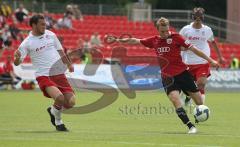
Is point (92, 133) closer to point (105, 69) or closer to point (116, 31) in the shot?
point (105, 69)

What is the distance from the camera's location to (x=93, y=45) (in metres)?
43.1

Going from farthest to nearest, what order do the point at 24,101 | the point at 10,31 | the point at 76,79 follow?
the point at 10,31 < the point at 76,79 < the point at 24,101

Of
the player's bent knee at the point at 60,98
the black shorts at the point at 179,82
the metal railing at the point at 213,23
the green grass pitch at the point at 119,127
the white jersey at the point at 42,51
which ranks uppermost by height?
the white jersey at the point at 42,51

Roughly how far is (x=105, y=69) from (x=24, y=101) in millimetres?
9518

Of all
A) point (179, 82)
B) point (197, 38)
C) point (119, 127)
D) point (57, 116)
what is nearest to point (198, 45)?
point (197, 38)

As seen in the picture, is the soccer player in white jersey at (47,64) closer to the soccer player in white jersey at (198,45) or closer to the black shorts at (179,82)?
the black shorts at (179,82)

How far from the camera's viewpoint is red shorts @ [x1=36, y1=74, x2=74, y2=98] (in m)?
16.2

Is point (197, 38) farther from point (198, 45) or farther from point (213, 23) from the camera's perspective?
point (213, 23)

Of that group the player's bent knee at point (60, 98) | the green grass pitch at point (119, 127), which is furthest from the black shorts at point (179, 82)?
the player's bent knee at point (60, 98)

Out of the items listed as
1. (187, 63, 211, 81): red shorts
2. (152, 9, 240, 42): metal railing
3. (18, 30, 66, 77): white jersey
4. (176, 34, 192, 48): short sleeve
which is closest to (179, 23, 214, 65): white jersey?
(187, 63, 211, 81): red shorts

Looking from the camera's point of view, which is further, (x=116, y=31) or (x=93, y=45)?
(x=116, y=31)

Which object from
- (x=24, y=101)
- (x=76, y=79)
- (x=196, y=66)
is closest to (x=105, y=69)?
(x=76, y=79)

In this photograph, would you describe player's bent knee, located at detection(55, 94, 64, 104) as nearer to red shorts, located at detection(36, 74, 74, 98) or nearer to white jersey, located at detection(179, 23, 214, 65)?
red shorts, located at detection(36, 74, 74, 98)

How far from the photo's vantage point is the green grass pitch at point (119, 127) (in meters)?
13.5
